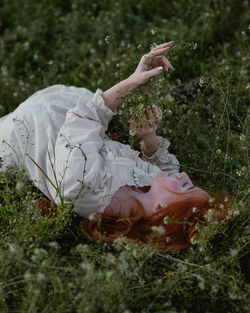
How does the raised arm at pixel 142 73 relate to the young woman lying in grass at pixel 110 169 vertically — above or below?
above

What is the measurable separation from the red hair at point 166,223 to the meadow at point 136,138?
0.08 m

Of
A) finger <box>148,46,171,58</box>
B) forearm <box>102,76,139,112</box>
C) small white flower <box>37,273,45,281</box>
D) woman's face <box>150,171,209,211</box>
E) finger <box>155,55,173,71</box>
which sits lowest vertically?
woman's face <box>150,171,209,211</box>

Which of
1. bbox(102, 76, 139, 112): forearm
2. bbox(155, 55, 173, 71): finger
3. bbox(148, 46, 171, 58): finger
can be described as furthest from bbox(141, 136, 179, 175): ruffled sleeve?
bbox(148, 46, 171, 58): finger

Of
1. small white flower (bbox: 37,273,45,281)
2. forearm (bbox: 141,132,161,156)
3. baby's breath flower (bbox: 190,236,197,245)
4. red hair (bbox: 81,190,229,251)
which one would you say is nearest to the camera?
small white flower (bbox: 37,273,45,281)

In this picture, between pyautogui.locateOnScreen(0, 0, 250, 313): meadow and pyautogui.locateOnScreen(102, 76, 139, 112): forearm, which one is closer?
pyautogui.locateOnScreen(0, 0, 250, 313): meadow

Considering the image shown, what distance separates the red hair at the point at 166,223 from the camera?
2.60 meters

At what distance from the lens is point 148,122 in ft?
9.36

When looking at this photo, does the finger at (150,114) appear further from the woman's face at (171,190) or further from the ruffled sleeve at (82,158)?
the woman's face at (171,190)

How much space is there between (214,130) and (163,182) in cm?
116

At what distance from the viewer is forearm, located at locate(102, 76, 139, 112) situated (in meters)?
2.86

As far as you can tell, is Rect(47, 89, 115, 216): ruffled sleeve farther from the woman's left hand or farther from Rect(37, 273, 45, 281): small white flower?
Rect(37, 273, 45, 281): small white flower

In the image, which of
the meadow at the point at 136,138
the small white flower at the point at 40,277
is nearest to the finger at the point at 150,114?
the meadow at the point at 136,138

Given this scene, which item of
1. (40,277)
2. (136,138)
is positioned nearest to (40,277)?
(40,277)

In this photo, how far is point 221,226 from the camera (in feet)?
8.29
